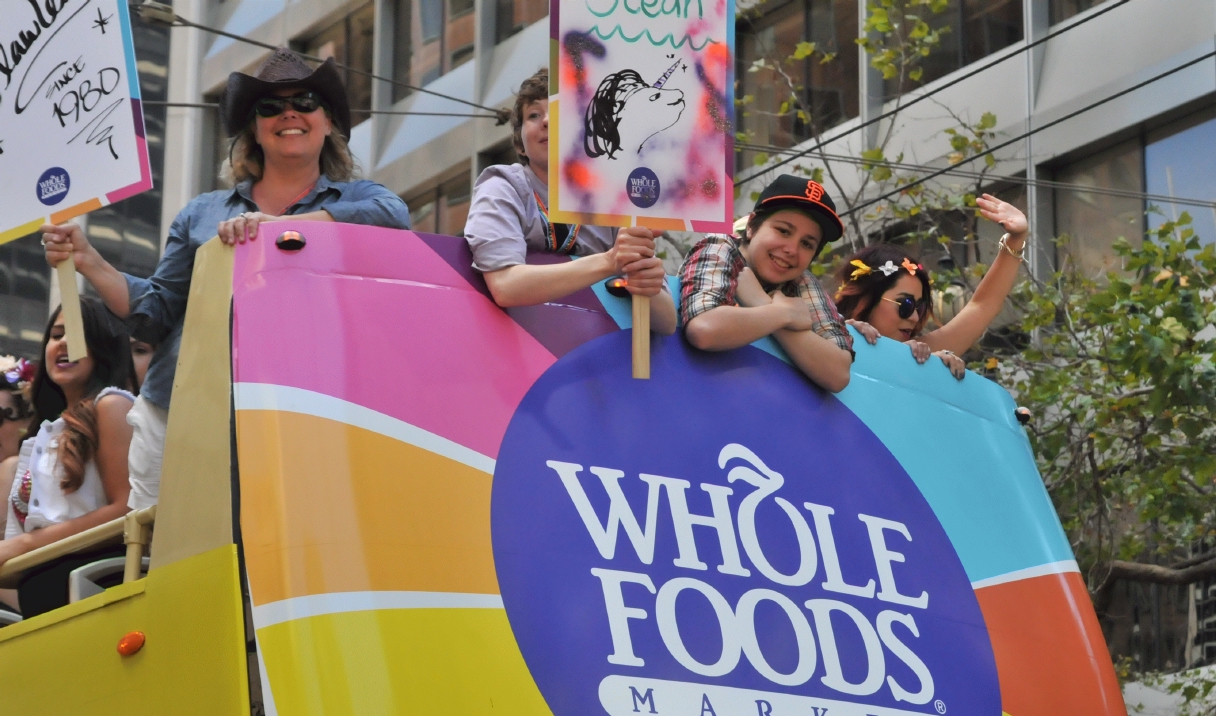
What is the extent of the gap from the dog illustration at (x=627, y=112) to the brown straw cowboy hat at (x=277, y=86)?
1014 millimetres

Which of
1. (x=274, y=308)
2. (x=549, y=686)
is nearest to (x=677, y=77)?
(x=274, y=308)

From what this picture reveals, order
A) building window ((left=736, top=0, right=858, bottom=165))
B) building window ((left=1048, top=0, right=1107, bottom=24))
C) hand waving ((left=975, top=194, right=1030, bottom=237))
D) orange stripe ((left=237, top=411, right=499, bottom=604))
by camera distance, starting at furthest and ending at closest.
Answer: building window ((left=736, top=0, right=858, bottom=165)) → building window ((left=1048, top=0, right=1107, bottom=24)) → hand waving ((left=975, top=194, right=1030, bottom=237)) → orange stripe ((left=237, top=411, right=499, bottom=604))

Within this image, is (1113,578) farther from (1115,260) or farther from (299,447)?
(299,447)

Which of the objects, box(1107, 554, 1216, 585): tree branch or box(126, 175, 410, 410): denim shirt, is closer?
box(126, 175, 410, 410): denim shirt

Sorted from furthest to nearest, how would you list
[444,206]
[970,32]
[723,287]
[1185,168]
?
[444,206] → [970,32] → [1185,168] → [723,287]

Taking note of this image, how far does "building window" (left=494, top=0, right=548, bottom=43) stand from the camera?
22547 mm

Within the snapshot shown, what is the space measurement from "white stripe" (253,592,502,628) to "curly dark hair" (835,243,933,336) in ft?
8.44

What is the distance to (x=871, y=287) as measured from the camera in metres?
5.83

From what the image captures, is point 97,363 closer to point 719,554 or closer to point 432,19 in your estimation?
point 719,554

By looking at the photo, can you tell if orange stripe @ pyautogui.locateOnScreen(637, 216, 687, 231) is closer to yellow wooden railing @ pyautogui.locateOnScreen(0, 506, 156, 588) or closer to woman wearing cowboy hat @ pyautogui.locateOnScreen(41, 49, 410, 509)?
woman wearing cowboy hat @ pyautogui.locateOnScreen(41, 49, 410, 509)

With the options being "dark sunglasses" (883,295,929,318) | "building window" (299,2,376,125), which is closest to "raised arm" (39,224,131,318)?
"dark sunglasses" (883,295,929,318)

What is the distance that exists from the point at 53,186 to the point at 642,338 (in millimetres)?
1916

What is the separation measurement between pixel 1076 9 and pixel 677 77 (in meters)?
12.5

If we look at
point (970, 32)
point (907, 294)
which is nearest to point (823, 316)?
point (907, 294)
